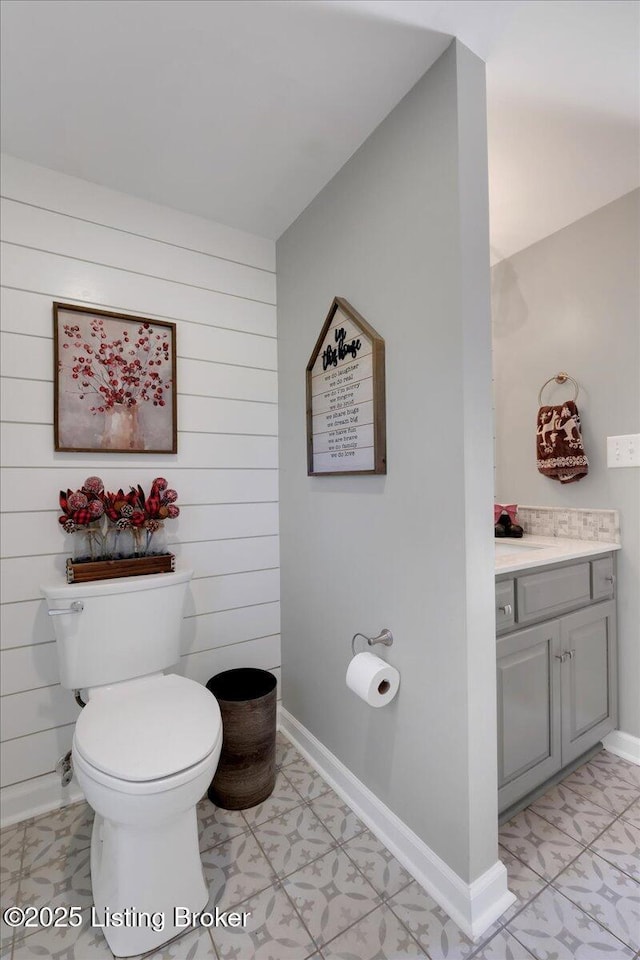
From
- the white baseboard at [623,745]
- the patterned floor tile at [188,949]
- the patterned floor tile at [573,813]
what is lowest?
the patterned floor tile at [188,949]

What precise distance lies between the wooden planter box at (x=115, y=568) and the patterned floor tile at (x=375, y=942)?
119cm

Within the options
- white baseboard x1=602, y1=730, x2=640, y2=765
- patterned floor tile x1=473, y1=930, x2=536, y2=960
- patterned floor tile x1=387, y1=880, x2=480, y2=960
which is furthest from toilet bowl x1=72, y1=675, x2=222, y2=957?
white baseboard x1=602, y1=730, x2=640, y2=765

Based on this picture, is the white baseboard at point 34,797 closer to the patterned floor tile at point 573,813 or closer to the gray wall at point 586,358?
the patterned floor tile at point 573,813

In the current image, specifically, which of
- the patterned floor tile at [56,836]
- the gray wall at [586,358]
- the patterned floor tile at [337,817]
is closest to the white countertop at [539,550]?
the gray wall at [586,358]

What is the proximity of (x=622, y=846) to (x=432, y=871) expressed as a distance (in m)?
0.65

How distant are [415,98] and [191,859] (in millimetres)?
2239

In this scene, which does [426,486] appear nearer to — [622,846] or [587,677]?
[587,677]

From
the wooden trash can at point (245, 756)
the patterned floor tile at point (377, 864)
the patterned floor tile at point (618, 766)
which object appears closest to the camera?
the patterned floor tile at point (377, 864)

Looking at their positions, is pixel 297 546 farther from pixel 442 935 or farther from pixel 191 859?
pixel 442 935

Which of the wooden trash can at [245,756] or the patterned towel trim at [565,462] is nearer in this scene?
the wooden trash can at [245,756]

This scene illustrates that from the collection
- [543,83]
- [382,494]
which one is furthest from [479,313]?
[543,83]

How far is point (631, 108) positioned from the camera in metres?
1.43

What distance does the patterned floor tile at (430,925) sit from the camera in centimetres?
109

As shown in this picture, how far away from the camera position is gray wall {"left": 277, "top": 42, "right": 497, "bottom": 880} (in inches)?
45.7
